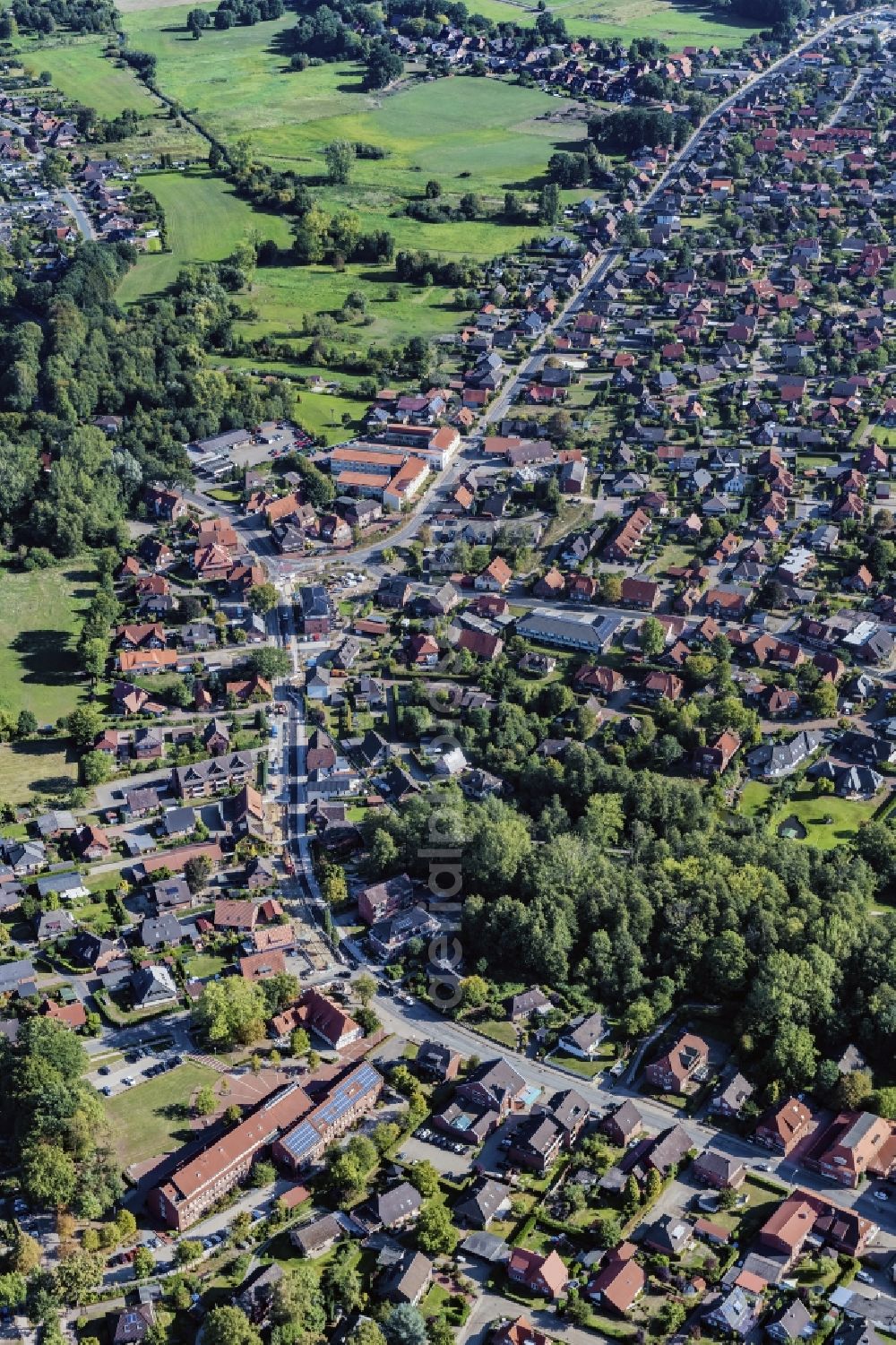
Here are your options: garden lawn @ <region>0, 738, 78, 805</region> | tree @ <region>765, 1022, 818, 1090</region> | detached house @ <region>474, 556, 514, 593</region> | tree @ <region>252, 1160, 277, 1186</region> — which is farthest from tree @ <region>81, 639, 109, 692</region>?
tree @ <region>765, 1022, 818, 1090</region>

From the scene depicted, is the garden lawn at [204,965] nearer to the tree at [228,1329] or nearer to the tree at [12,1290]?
the tree at [12,1290]

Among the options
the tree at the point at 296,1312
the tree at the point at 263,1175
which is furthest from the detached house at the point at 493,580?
the tree at the point at 296,1312

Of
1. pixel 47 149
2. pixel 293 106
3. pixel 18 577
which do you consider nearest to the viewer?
pixel 18 577

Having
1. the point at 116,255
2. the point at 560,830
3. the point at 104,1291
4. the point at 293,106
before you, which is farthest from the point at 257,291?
the point at 104,1291

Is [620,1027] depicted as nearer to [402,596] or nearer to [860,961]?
[860,961]

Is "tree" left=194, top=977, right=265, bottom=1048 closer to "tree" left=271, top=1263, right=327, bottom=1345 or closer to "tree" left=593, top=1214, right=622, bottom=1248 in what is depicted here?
"tree" left=271, top=1263, right=327, bottom=1345

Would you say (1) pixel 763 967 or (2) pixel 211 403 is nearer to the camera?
(1) pixel 763 967

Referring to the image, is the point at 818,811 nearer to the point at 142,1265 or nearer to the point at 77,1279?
the point at 142,1265
